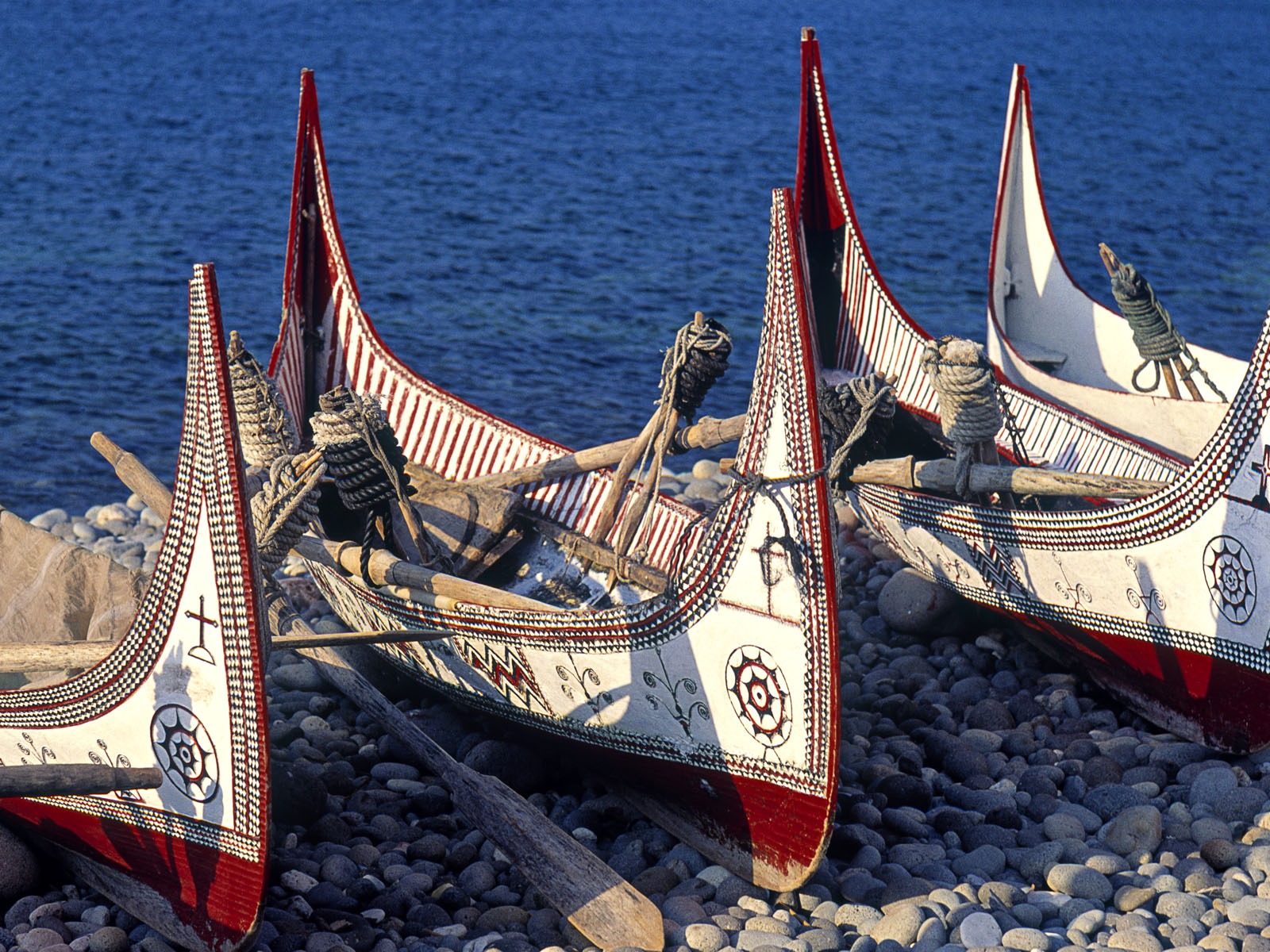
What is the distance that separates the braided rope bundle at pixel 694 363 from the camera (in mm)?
7953

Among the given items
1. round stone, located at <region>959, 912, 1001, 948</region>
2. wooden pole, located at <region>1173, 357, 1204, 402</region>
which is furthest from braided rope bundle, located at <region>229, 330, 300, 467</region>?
wooden pole, located at <region>1173, 357, 1204, 402</region>

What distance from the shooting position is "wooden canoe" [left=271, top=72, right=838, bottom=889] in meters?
6.38

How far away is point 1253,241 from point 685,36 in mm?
20744

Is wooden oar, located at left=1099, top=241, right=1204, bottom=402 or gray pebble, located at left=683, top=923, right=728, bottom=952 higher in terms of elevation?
wooden oar, located at left=1099, top=241, right=1204, bottom=402

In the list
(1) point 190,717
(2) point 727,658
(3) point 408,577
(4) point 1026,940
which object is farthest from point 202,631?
(4) point 1026,940

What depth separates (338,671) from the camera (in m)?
8.90

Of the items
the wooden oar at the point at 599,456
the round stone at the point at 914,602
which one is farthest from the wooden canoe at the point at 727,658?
Result: the round stone at the point at 914,602

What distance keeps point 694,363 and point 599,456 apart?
1.33 m

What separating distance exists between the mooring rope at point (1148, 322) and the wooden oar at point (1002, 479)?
3.09 m

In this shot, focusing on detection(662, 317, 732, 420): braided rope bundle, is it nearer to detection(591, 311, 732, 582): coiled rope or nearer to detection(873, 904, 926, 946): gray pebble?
detection(591, 311, 732, 582): coiled rope

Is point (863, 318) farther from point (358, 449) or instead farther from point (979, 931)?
point (979, 931)

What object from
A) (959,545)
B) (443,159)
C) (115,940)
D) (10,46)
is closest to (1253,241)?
(443,159)

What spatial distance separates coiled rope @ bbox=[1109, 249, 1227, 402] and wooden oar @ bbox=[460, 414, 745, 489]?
3.83m

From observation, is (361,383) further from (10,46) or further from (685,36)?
(685,36)
